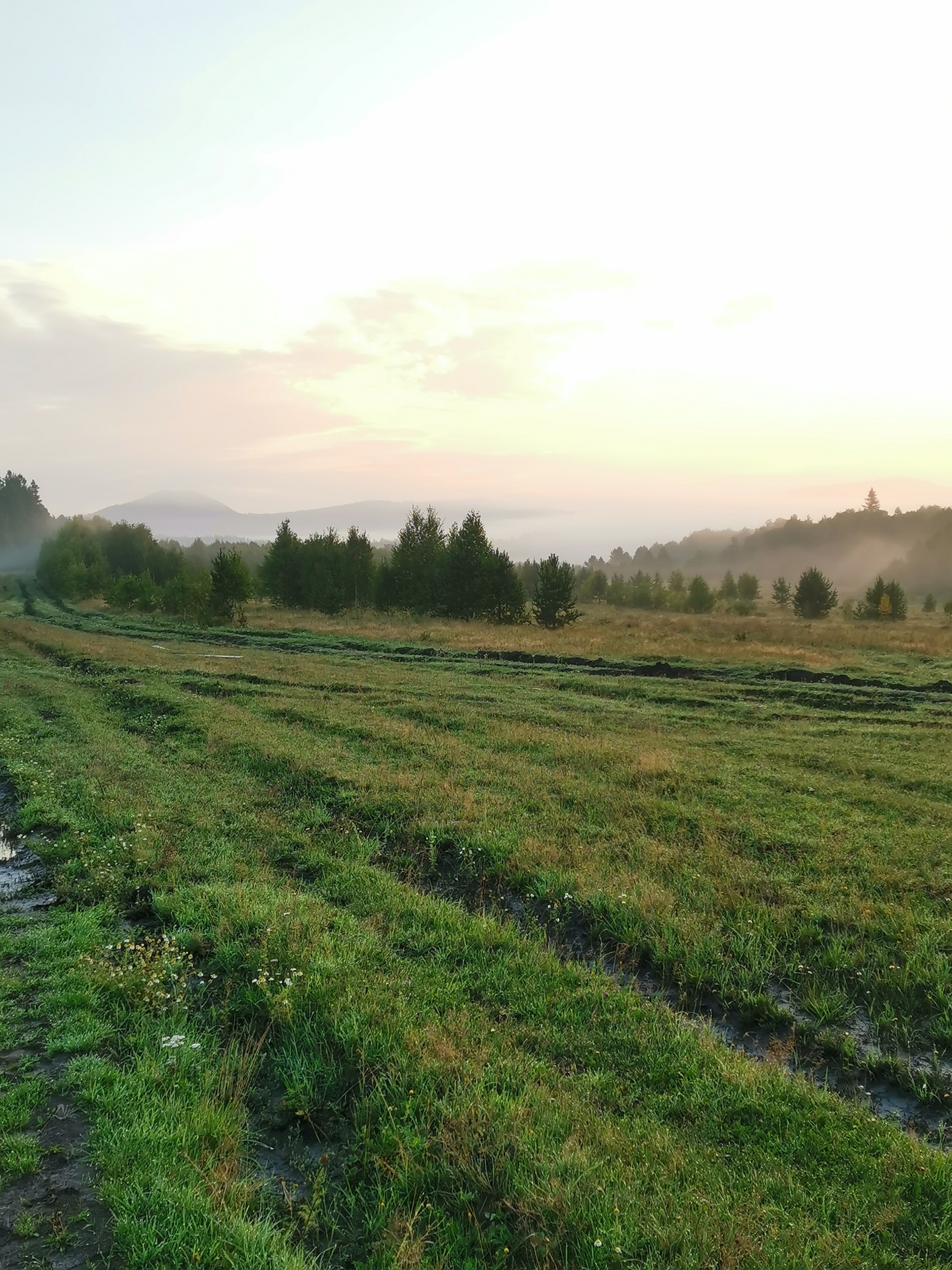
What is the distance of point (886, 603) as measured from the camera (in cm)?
8300

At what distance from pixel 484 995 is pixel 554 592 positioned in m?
52.8

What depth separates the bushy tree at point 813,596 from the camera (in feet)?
278

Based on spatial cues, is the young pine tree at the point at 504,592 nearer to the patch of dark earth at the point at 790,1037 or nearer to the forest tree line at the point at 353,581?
the forest tree line at the point at 353,581

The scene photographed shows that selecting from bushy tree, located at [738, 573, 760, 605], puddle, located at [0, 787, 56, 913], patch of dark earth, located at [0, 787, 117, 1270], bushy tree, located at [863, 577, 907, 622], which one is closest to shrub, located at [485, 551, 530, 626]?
bushy tree, located at [863, 577, 907, 622]

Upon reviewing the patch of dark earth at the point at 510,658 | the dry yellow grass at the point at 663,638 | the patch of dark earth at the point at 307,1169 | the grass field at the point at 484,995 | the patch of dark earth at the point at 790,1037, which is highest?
the dry yellow grass at the point at 663,638

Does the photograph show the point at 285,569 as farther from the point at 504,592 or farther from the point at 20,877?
the point at 20,877

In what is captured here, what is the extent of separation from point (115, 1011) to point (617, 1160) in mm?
5120

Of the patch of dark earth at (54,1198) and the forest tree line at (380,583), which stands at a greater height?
the forest tree line at (380,583)

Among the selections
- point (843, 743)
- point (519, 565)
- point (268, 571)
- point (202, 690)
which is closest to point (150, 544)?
point (268, 571)

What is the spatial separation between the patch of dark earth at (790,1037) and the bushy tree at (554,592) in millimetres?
49778

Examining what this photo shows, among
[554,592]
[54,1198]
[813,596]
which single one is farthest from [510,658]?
[813,596]

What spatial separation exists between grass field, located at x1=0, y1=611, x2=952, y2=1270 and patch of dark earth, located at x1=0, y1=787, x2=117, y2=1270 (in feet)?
0.35

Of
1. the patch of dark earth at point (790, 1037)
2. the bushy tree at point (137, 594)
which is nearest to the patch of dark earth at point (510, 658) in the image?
the bushy tree at point (137, 594)

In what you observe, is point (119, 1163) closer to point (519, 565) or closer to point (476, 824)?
point (476, 824)
